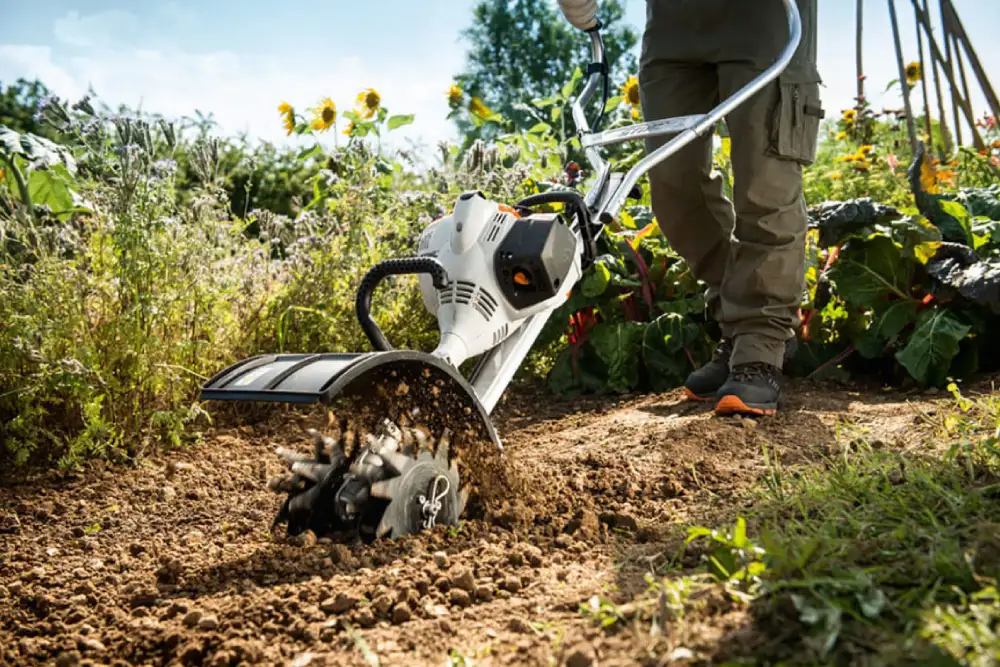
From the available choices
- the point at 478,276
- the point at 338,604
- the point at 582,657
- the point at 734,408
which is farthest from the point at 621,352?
the point at 582,657

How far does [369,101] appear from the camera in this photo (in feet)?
14.9

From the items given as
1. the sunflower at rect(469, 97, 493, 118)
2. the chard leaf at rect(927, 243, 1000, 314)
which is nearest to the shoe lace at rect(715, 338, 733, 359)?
the chard leaf at rect(927, 243, 1000, 314)

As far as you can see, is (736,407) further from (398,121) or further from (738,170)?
(398,121)

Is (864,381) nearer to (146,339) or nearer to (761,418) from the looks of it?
(761,418)

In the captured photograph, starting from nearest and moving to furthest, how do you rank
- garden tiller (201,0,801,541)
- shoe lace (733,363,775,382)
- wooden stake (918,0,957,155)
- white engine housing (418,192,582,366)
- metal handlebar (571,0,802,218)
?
garden tiller (201,0,801,541), white engine housing (418,192,582,366), metal handlebar (571,0,802,218), shoe lace (733,363,775,382), wooden stake (918,0,957,155)

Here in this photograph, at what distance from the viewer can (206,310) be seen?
10.2 feet

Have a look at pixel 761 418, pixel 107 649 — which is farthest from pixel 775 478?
pixel 107 649

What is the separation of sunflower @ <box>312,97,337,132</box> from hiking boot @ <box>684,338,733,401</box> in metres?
2.37

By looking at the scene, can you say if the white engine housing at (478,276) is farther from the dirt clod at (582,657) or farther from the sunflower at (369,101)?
the sunflower at (369,101)

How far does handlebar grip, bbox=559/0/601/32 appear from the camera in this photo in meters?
2.93

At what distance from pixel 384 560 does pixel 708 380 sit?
173 centimetres

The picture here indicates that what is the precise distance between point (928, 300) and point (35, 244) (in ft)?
10.8

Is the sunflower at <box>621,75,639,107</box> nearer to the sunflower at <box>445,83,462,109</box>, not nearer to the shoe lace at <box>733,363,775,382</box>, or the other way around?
the sunflower at <box>445,83,462,109</box>

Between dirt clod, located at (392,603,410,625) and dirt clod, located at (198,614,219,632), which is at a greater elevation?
dirt clod, located at (392,603,410,625)
